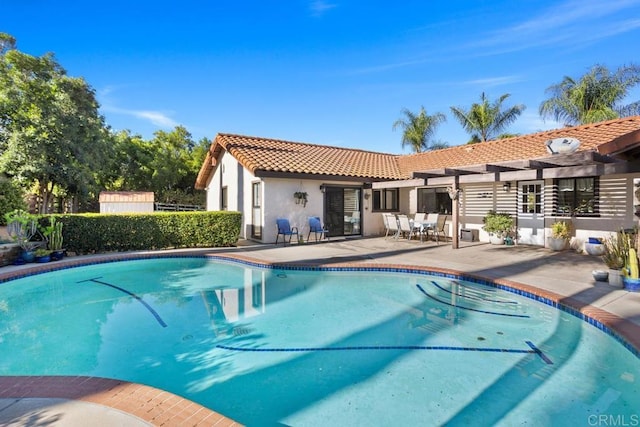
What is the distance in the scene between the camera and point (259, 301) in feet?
23.2

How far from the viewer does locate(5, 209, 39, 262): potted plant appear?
9.58 metres

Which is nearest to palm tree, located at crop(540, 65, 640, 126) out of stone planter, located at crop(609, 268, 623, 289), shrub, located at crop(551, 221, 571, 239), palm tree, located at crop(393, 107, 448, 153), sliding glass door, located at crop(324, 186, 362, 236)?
palm tree, located at crop(393, 107, 448, 153)

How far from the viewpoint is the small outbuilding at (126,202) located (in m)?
24.4

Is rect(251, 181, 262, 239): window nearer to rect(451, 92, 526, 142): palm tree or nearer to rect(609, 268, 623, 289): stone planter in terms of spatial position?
rect(609, 268, 623, 289): stone planter

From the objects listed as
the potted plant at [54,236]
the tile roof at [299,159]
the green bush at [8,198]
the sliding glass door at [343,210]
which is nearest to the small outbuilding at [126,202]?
the tile roof at [299,159]

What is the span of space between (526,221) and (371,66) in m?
10.5

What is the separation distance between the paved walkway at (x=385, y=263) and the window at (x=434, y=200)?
2.43 m

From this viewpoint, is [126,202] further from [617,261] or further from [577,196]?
[617,261]

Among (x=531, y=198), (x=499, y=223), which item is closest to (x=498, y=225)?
(x=499, y=223)

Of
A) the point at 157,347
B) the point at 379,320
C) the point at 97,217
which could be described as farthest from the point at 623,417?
the point at 97,217

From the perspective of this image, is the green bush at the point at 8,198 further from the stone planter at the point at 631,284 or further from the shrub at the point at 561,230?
the shrub at the point at 561,230

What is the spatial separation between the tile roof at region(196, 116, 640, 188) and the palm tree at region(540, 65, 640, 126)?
9967mm

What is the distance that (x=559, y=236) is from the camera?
1100 centimetres

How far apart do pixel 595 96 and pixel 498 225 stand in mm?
15203
